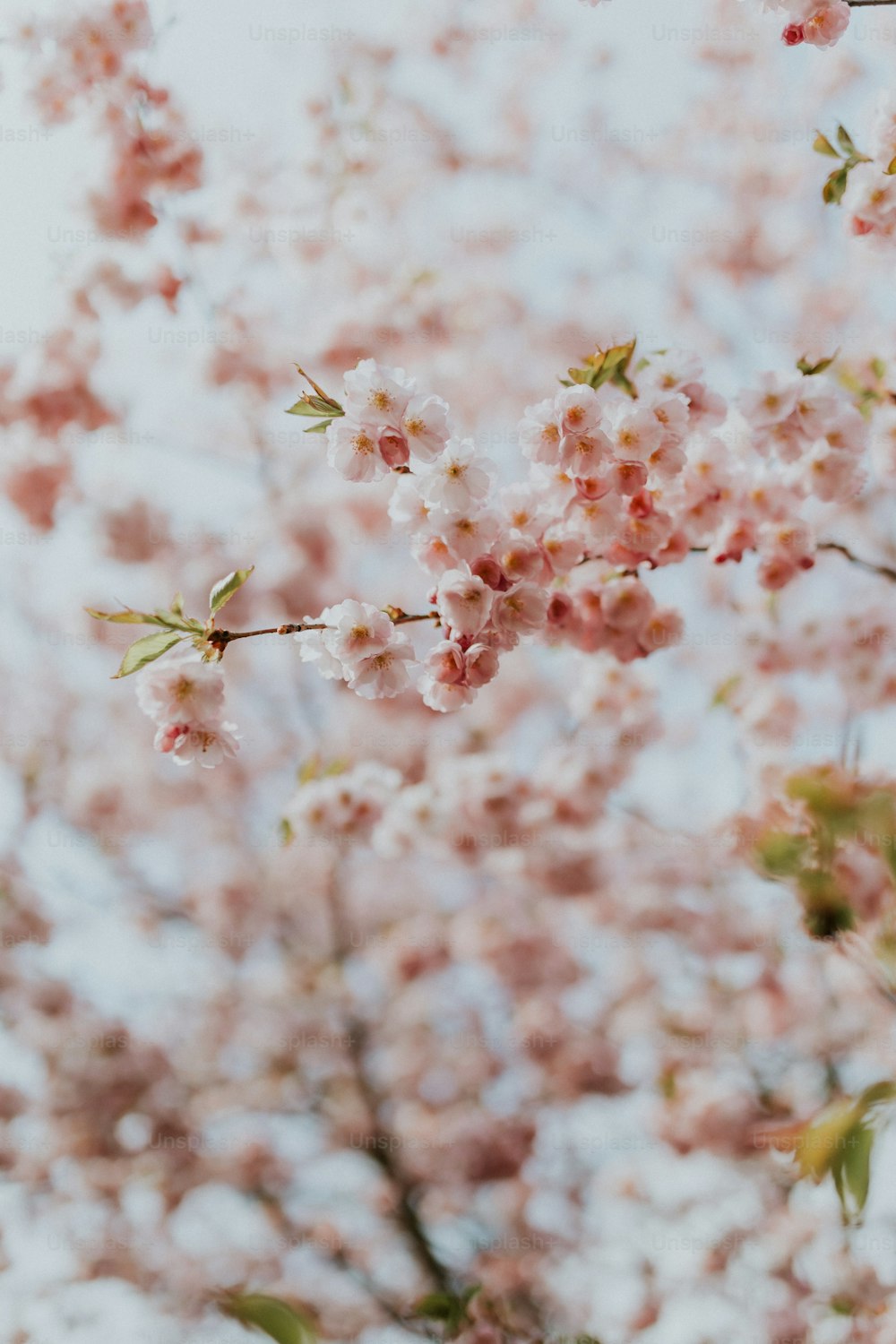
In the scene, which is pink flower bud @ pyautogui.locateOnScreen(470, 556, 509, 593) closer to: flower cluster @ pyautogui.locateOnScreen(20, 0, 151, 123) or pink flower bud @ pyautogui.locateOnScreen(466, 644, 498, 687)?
pink flower bud @ pyautogui.locateOnScreen(466, 644, 498, 687)

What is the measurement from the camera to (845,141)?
2.10 metres

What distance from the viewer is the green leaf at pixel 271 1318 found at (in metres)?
1.17

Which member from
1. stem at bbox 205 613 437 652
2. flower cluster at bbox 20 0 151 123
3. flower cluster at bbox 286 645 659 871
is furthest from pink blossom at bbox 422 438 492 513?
flower cluster at bbox 20 0 151 123

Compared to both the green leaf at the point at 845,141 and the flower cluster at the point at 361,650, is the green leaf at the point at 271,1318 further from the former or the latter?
the green leaf at the point at 845,141

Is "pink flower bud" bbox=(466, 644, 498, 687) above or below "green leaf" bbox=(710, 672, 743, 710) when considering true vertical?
above

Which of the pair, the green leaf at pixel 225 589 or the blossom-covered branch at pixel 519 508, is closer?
the green leaf at pixel 225 589

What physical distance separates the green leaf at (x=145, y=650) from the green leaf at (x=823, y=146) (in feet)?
5.91

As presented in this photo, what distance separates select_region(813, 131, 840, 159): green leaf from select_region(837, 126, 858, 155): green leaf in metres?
0.02

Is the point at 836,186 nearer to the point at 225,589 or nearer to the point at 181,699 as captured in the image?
the point at 225,589

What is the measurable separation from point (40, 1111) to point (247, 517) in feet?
12.8

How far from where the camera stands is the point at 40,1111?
5.75 metres

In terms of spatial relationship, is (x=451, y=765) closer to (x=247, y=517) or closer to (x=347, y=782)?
(x=347, y=782)

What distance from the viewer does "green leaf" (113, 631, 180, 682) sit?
5.40ft

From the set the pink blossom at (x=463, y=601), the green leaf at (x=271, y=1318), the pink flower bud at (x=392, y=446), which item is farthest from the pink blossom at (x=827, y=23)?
the green leaf at (x=271, y=1318)
